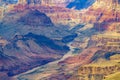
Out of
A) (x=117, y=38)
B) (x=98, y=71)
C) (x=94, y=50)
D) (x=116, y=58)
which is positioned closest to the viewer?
(x=98, y=71)

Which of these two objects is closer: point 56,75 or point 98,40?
point 56,75

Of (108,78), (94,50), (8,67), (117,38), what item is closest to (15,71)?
(8,67)

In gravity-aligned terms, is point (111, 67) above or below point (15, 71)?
A: above

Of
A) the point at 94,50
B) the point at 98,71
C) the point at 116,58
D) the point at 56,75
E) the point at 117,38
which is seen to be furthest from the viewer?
the point at 117,38

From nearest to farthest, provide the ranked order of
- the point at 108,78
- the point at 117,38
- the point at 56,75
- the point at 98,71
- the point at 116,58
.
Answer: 1. the point at 108,78
2. the point at 98,71
3. the point at 116,58
4. the point at 56,75
5. the point at 117,38

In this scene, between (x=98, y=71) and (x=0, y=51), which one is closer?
(x=98, y=71)

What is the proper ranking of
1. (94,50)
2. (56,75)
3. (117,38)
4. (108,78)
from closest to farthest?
(108,78) → (56,75) → (94,50) → (117,38)

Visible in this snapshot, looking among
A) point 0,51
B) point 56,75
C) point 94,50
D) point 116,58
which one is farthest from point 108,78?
point 0,51

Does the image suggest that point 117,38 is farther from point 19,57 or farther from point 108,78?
point 108,78

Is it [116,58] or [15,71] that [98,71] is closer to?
[116,58]
